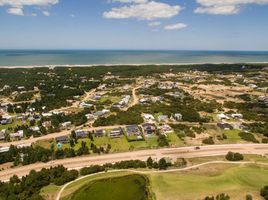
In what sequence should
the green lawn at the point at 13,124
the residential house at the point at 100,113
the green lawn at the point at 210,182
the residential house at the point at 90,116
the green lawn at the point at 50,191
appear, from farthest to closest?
the residential house at the point at 100,113 → the residential house at the point at 90,116 → the green lawn at the point at 13,124 → the green lawn at the point at 210,182 → the green lawn at the point at 50,191

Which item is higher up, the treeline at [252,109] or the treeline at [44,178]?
the treeline at [252,109]

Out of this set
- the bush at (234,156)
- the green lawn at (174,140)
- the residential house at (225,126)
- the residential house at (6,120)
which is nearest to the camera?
the bush at (234,156)

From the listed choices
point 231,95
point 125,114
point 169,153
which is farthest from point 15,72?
point 169,153

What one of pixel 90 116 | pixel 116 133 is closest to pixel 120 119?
pixel 90 116

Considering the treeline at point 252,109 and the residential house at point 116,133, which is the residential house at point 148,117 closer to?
the residential house at point 116,133

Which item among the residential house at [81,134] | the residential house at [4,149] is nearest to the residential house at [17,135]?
the residential house at [4,149]

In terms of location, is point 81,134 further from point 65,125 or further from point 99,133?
point 65,125
